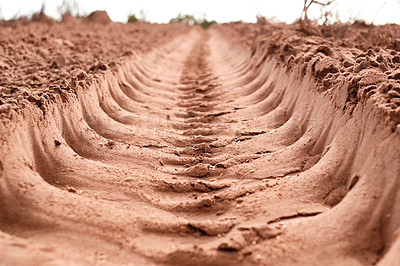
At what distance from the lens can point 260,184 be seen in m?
2.09

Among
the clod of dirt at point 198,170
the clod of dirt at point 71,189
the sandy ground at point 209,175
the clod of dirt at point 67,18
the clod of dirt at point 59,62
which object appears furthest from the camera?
the clod of dirt at point 67,18

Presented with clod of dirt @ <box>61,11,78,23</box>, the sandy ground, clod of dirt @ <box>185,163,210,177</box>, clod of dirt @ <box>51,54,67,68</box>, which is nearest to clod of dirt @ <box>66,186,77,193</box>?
the sandy ground

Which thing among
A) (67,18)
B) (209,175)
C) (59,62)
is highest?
(67,18)

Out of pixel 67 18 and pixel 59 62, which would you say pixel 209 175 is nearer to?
pixel 59 62

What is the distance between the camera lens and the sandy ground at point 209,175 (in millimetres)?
1491

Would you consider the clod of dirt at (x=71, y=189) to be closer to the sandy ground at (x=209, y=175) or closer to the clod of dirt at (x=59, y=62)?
the sandy ground at (x=209, y=175)

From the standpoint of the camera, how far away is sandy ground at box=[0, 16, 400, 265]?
1491 mm

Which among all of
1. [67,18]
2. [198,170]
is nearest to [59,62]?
[198,170]

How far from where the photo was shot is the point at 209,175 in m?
2.36

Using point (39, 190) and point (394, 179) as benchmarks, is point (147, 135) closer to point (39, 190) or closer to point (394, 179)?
point (39, 190)

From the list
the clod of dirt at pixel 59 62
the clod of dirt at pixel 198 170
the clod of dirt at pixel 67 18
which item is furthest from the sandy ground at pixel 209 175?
the clod of dirt at pixel 67 18

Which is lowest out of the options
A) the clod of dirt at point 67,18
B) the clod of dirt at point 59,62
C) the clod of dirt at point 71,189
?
the clod of dirt at point 71,189

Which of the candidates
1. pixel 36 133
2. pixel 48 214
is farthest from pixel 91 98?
pixel 48 214

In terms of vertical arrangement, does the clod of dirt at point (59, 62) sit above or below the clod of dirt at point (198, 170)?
above
